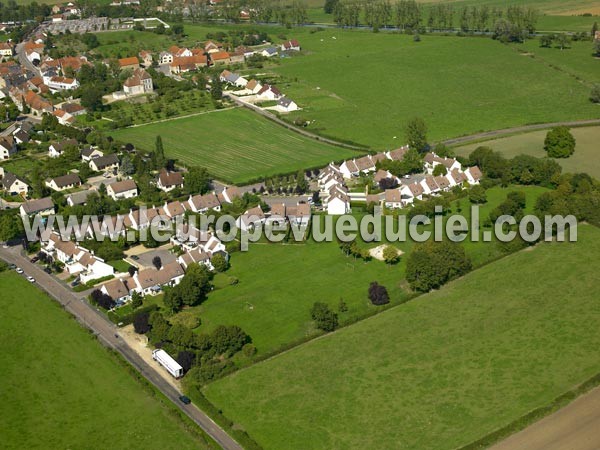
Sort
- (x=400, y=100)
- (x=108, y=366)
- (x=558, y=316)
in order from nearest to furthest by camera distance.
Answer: (x=108, y=366) < (x=558, y=316) < (x=400, y=100)

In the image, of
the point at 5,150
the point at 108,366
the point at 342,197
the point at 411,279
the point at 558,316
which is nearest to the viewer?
the point at 108,366

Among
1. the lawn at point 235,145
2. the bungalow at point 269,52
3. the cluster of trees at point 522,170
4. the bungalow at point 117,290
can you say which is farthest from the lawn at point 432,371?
the bungalow at point 269,52

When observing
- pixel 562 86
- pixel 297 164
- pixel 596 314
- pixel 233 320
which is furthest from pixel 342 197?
pixel 562 86

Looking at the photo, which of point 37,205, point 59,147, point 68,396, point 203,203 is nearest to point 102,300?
point 68,396

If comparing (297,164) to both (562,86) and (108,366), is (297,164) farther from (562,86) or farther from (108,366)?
(562,86)

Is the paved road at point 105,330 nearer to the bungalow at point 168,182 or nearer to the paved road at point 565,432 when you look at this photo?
the paved road at point 565,432
